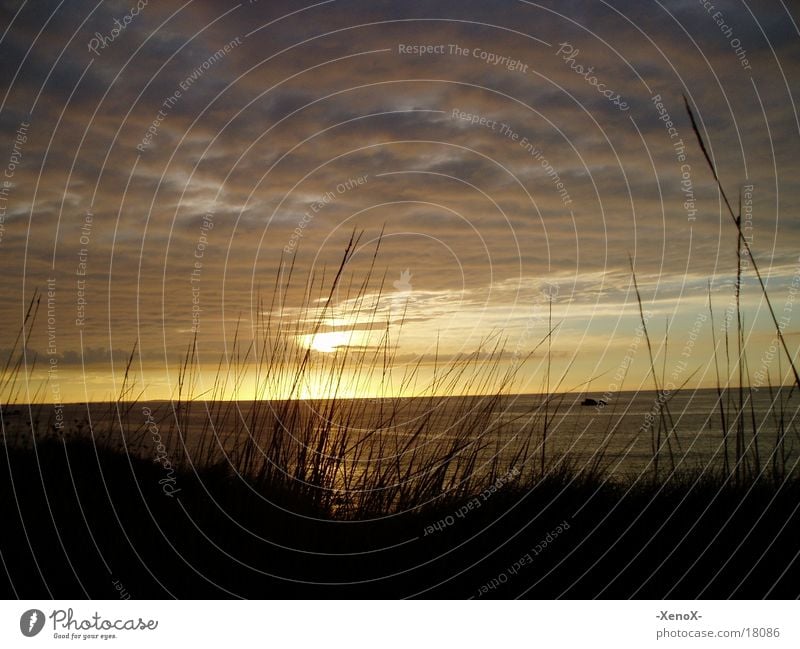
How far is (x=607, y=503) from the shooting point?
12.7 ft

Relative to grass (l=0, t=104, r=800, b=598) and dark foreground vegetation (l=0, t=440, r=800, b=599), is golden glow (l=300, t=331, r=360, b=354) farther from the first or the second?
dark foreground vegetation (l=0, t=440, r=800, b=599)

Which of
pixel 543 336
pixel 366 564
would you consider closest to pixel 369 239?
pixel 543 336

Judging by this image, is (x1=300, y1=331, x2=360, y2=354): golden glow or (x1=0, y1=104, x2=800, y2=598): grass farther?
(x1=300, y1=331, x2=360, y2=354): golden glow

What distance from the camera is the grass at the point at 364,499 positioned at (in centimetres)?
333

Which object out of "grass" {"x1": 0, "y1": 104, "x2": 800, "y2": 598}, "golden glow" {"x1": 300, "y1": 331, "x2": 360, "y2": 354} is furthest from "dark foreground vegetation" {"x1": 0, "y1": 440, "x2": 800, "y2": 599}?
"golden glow" {"x1": 300, "y1": 331, "x2": 360, "y2": 354}

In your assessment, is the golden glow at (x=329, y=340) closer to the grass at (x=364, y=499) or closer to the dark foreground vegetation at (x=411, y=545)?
the grass at (x=364, y=499)

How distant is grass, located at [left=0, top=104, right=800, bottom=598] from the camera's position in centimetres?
333

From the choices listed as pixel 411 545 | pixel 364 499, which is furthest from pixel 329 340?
pixel 411 545

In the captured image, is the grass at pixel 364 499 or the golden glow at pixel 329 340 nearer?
the grass at pixel 364 499

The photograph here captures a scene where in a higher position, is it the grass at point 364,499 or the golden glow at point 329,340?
the golden glow at point 329,340

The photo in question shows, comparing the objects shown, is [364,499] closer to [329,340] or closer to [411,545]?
Answer: [411,545]

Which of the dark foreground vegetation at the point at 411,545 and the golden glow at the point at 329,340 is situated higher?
the golden glow at the point at 329,340

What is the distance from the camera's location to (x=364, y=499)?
12.4 feet

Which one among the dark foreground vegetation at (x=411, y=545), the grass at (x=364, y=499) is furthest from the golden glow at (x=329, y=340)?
the dark foreground vegetation at (x=411, y=545)
